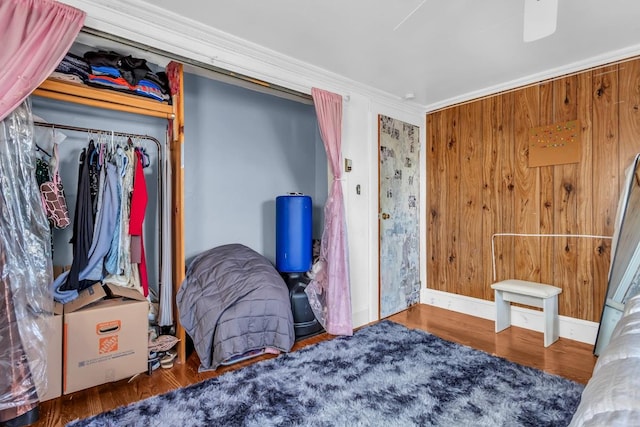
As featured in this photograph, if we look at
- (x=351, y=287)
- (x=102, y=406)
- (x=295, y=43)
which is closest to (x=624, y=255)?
(x=351, y=287)

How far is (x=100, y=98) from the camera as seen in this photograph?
2.10 meters

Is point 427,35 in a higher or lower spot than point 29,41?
higher

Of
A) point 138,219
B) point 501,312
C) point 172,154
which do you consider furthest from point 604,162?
point 138,219

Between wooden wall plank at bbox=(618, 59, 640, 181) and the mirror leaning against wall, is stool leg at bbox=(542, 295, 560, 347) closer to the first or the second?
the mirror leaning against wall

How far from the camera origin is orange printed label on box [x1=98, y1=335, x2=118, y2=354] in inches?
79.4

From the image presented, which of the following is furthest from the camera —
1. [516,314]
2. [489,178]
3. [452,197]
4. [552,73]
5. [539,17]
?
[452,197]

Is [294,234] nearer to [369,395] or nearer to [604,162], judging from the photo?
[369,395]

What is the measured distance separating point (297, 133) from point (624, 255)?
300 cm

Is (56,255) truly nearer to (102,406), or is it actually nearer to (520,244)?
(102,406)

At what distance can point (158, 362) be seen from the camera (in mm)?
2311

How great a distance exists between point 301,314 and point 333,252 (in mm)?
577

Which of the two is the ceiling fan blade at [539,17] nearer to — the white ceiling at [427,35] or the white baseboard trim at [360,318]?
the white ceiling at [427,35]

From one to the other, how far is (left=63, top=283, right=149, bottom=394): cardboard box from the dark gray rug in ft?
1.00

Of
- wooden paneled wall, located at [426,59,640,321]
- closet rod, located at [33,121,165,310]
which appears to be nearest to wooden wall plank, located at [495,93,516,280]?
wooden paneled wall, located at [426,59,640,321]
